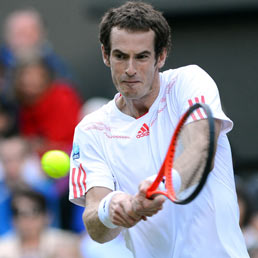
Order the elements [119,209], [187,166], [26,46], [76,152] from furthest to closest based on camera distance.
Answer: [26,46] < [76,152] < [119,209] < [187,166]

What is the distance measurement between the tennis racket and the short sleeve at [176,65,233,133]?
174mm

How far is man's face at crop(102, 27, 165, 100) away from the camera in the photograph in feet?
13.5

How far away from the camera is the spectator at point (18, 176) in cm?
687

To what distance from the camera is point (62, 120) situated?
761cm

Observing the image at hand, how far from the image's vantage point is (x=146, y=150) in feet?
13.8

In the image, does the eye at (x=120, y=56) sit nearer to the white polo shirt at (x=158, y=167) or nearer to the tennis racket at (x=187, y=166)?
the white polo shirt at (x=158, y=167)

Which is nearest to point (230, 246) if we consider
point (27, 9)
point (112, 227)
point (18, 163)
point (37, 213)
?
point (112, 227)

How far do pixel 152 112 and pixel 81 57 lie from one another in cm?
522

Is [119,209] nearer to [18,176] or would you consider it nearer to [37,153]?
[18,176]

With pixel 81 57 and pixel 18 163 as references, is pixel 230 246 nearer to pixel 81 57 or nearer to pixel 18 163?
pixel 18 163

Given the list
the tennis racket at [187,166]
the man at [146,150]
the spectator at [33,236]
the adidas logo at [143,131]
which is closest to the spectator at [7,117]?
the spectator at [33,236]

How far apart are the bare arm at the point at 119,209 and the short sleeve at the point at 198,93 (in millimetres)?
641

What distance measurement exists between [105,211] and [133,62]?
0.84 metres

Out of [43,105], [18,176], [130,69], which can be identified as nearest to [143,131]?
[130,69]
